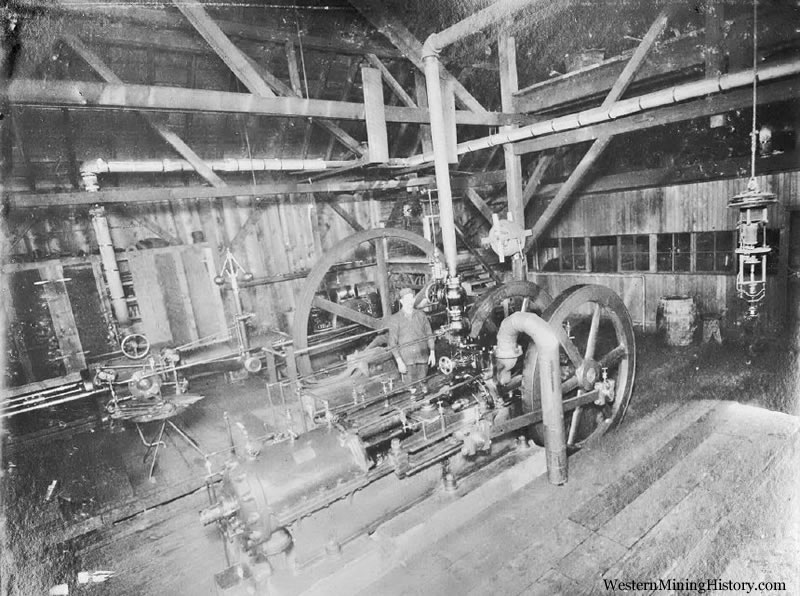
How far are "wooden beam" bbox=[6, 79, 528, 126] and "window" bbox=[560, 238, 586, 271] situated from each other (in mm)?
6805

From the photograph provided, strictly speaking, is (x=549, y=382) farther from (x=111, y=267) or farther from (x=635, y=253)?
(x=111, y=267)

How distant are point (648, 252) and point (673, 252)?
492mm

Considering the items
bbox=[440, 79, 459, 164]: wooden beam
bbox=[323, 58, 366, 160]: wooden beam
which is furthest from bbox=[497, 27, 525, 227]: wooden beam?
bbox=[323, 58, 366, 160]: wooden beam

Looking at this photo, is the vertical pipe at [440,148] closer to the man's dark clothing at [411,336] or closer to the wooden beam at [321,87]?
the man's dark clothing at [411,336]

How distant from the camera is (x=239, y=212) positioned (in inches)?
371

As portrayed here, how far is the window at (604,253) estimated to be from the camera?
983 centimetres

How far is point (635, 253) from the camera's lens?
363 inches

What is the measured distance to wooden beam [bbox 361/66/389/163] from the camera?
15.4 ft

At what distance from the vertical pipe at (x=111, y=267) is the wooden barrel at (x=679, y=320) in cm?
955

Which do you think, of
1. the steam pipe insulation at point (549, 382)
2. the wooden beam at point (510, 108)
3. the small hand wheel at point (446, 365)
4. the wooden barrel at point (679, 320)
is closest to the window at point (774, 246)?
the wooden barrel at point (679, 320)

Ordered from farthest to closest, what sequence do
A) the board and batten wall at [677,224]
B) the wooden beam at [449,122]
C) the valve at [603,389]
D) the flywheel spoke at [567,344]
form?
1. the board and batten wall at [677,224]
2. the wooden beam at [449,122]
3. the valve at [603,389]
4. the flywheel spoke at [567,344]

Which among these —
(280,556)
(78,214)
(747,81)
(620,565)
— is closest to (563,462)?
(620,565)

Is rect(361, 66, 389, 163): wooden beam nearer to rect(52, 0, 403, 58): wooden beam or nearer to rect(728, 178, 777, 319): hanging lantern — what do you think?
rect(52, 0, 403, 58): wooden beam

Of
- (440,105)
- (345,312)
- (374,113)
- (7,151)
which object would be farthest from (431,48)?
(7,151)
